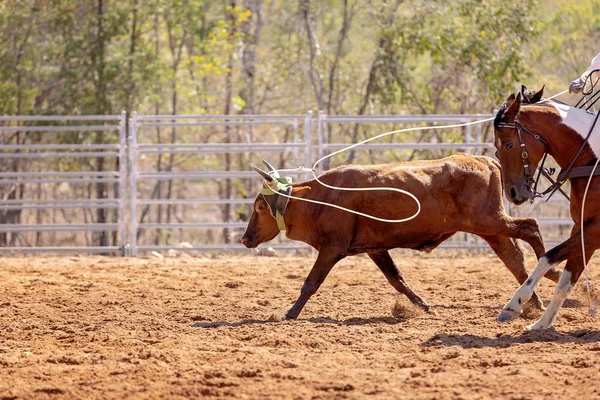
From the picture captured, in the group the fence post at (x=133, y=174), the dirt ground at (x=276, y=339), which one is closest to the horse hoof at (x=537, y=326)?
the dirt ground at (x=276, y=339)

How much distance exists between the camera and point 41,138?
17438 mm

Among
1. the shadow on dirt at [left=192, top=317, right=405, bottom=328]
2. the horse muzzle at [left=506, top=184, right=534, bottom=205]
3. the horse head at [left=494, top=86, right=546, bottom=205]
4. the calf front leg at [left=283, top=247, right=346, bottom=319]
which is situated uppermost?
the horse head at [left=494, top=86, right=546, bottom=205]

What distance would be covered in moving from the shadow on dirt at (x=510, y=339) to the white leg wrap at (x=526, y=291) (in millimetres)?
178

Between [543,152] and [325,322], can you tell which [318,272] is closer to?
[325,322]

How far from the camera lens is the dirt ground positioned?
515 centimetres

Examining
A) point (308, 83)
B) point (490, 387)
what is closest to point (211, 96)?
point (308, 83)

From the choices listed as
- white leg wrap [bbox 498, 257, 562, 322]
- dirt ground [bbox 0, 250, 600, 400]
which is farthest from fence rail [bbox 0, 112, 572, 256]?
white leg wrap [bbox 498, 257, 562, 322]

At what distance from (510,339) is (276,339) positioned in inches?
63.7

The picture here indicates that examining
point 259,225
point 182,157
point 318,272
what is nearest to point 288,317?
point 318,272

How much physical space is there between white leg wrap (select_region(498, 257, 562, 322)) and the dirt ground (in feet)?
0.52

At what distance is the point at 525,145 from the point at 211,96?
1442cm

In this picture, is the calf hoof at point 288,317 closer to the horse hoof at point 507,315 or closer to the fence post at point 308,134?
the horse hoof at point 507,315

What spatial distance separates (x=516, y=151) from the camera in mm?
6695

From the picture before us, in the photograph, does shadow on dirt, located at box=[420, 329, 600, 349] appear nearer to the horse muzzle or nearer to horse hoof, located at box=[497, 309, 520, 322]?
horse hoof, located at box=[497, 309, 520, 322]
